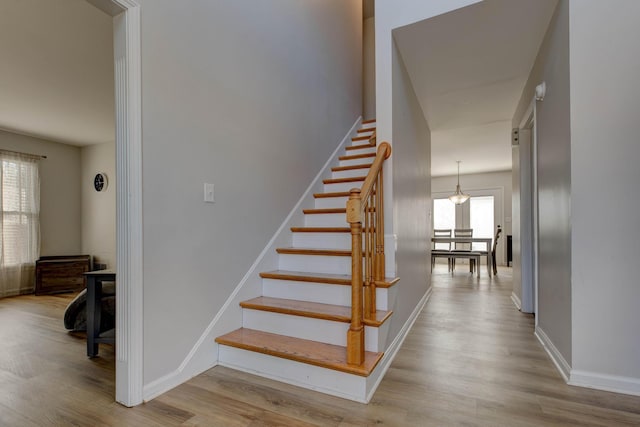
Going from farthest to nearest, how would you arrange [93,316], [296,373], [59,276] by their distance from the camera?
1. [59,276]
2. [93,316]
3. [296,373]

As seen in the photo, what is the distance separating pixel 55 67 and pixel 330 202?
2992 millimetres

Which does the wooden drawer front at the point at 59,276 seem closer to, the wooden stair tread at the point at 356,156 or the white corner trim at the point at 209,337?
the white corner trim at the point at 209,337

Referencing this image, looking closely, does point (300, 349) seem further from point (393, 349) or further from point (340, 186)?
point (340, 186)

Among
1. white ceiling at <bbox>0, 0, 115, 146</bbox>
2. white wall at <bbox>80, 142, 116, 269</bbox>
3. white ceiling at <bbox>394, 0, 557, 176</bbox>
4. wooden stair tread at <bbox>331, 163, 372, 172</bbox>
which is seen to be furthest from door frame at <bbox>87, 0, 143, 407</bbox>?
white wall at <bbox>80, 142, 116, 269</bbox>

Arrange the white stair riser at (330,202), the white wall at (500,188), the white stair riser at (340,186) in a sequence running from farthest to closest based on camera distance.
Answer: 1. the white wall at (500,188)
2. the white stair riser at (340,186)
3. the white stair riser at (330,202)

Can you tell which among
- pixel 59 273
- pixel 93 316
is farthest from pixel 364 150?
pixel 59 273

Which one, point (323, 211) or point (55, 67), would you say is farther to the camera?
point (55, 67)

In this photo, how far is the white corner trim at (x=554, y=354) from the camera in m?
1.82

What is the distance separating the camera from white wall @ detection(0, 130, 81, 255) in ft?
16.5

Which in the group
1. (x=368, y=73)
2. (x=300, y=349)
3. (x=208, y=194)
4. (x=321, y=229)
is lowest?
(x=300, y=349)

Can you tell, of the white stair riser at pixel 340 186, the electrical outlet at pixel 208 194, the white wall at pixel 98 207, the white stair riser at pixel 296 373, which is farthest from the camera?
the white wall at pixel 98 207

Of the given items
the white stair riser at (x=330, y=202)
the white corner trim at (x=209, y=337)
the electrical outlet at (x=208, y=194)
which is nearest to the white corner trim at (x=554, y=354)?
the white stair riser at (x=330, y=202)

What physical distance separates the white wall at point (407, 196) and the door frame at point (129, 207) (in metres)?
1.51

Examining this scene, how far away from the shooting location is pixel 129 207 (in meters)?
1.52
